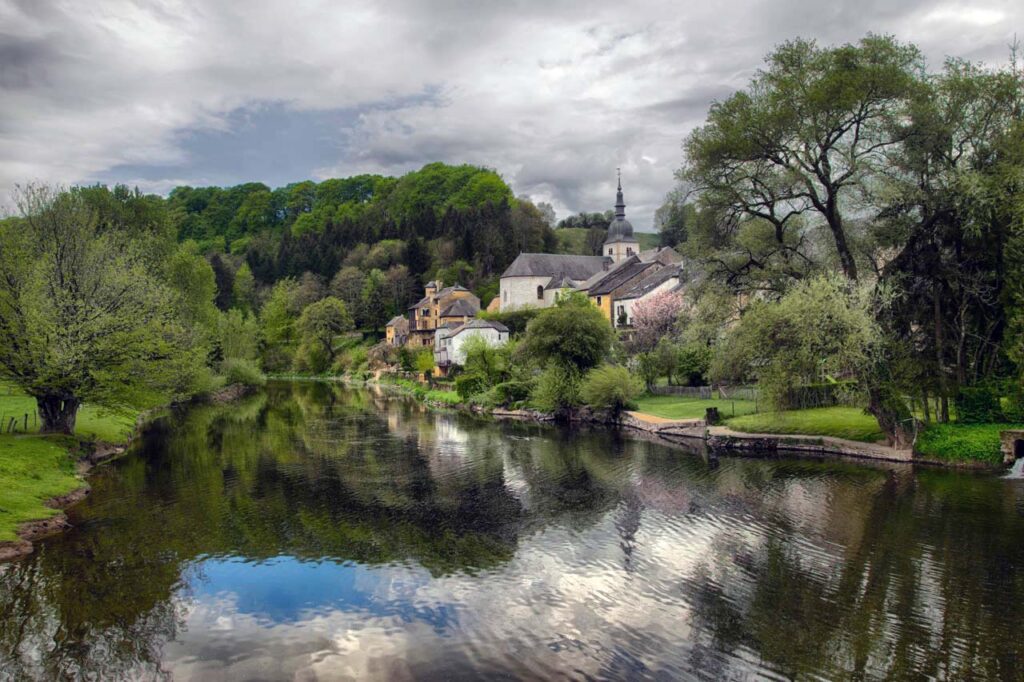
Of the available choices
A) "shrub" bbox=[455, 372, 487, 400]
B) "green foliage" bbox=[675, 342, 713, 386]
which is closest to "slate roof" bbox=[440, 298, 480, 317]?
"shrub" bbox=[455, 372, 487, 400]

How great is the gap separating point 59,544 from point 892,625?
2158cm

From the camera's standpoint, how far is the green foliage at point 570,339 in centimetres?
4925

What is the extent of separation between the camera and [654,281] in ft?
241

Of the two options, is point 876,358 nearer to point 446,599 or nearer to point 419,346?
point 446,599

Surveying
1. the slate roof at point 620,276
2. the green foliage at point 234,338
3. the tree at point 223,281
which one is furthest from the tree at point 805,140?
the tree at point 223,281

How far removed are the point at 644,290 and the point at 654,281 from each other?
1.41 m

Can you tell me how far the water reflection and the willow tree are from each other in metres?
4.16

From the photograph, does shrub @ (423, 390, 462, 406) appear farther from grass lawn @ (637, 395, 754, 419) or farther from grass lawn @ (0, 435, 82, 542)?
grass lawn @ (0, 435, 82, 542)

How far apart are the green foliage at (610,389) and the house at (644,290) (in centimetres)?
2440

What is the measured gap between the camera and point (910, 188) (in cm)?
2989

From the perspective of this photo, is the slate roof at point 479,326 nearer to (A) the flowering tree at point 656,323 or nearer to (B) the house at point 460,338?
(B) the house at point 460,338

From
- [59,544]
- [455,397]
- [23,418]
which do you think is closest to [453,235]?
[455,397]

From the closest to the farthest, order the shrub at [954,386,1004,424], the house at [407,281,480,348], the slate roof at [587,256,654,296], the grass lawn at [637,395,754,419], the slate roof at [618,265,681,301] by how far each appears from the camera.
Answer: the shrub at [954,386,1004,424] → the grass lawn at [637,395,754,419] → the slate roof at [618,265,681,301] → the slate roof at [587,256,654,296] → the house at [407,281,480,348]

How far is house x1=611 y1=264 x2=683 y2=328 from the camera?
71938 mm
